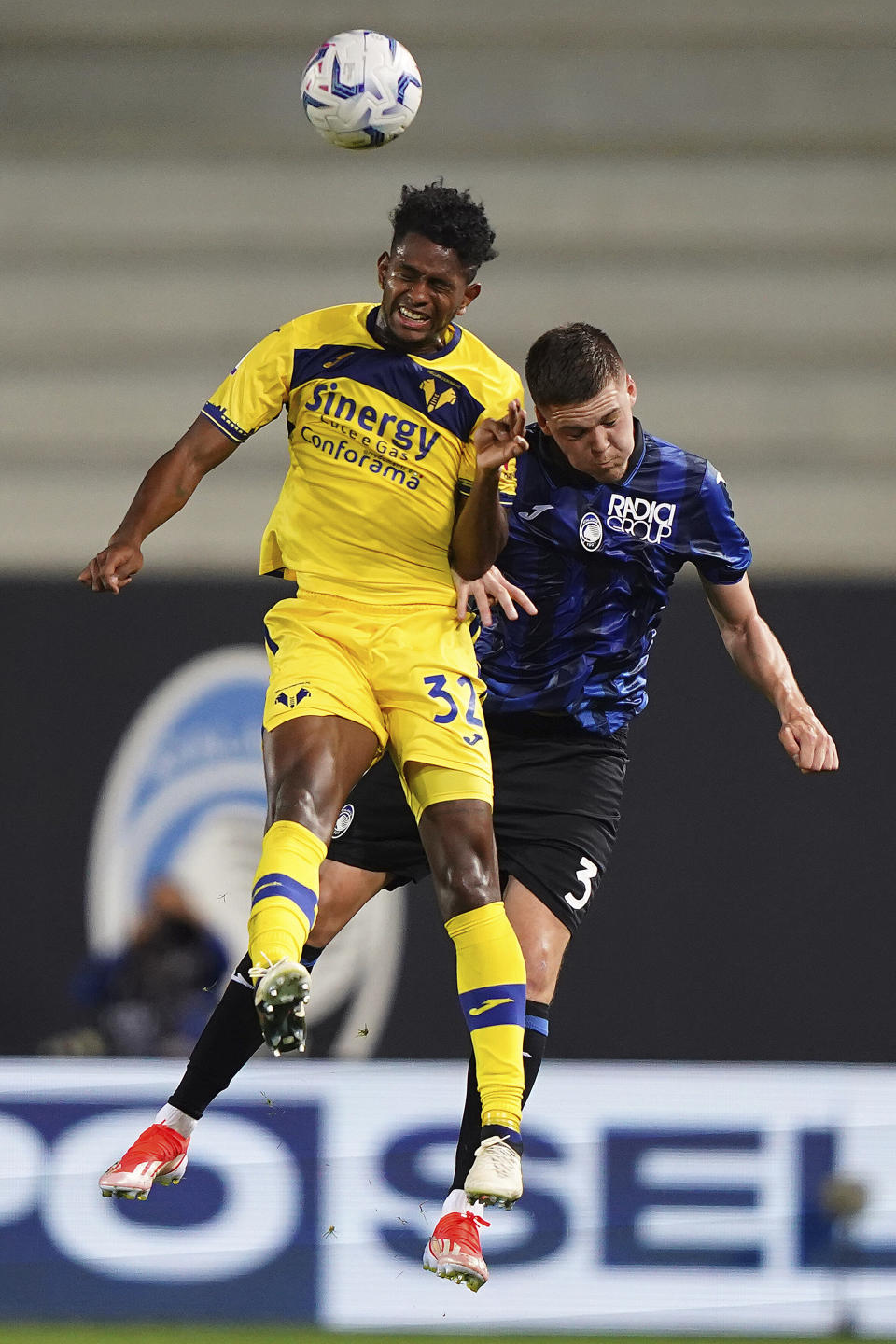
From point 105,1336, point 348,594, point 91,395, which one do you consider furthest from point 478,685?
point 91,395

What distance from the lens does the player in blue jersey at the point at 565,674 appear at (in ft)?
14.0

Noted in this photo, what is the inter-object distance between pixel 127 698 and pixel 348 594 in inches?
156

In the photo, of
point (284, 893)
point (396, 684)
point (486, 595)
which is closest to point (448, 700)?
point (396, 684)

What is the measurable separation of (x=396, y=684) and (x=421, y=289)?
34.6 inches

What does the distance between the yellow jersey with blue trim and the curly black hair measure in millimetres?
236

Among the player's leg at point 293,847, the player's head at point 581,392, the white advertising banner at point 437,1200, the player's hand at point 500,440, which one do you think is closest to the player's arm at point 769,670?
the player's head at point 581,392

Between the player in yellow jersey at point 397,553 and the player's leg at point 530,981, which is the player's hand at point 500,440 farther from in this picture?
the player's leg at point 530,981

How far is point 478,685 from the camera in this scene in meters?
4.19

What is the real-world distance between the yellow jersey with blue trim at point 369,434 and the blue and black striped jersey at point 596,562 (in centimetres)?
34

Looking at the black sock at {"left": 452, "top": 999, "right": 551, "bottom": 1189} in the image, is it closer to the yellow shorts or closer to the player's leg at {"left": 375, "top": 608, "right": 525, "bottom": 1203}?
the player's leg at {"left": 375, "top": 608, "right": 525, "bottom": 1203}

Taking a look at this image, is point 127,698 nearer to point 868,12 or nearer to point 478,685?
point 478,685

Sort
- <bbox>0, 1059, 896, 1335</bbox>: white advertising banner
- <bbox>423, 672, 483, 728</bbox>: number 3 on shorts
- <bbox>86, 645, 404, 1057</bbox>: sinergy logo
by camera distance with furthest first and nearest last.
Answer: <bbox>86, 645, 404, 1057</bbox>: sinergy logo
<bbox>0, 1059, 896, 1335</bbox>: white advertising banner
<bbox>423, 672, 483, 728</bbox>: number 3 on shorts

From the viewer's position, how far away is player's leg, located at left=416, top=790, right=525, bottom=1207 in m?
3.94

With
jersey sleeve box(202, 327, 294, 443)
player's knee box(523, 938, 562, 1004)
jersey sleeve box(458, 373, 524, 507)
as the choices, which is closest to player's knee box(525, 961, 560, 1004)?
player's knee box(523, 938, 562, 1004)
